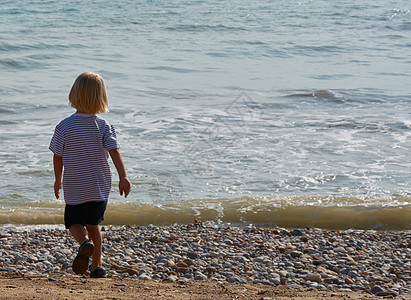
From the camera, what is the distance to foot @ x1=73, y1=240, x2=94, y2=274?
375 cm

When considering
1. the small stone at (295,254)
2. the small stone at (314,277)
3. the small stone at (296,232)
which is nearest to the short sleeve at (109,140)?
the small stone at (314,277)

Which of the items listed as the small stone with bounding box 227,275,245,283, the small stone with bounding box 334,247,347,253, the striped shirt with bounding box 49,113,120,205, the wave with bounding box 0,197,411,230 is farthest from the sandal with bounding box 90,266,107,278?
the small stone with bounding box 334,247,347,253

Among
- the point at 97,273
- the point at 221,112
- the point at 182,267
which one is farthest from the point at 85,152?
the point at 221,112

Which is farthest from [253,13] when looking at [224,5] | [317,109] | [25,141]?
[25,141]

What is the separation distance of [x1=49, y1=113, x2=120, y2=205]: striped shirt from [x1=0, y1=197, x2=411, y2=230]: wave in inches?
103

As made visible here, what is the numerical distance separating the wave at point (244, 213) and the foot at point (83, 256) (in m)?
2.55

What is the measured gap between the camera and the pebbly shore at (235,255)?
4.54 metres

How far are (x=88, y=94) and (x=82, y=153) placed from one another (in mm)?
402

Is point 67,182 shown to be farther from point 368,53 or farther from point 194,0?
point 194,0

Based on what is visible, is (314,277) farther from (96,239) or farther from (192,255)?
(96,239)

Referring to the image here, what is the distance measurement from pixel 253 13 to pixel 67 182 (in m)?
27.1

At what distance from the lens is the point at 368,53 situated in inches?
848

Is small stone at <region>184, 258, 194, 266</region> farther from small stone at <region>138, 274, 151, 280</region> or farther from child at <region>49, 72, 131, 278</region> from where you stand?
child at <region>49, 72, 131, 278</region>

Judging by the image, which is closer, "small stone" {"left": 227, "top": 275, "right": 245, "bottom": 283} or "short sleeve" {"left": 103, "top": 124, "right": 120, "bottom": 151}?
"short sleeve" {"left": 103, "top": 124, "right": 120, "bottom": 151}
